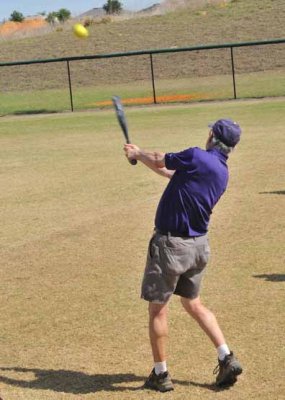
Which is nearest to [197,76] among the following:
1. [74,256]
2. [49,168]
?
[49,168]

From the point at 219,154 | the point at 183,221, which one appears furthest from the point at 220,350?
the point at 219,154

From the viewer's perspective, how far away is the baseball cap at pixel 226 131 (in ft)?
17.4

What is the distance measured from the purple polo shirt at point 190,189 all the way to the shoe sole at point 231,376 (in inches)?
37.7

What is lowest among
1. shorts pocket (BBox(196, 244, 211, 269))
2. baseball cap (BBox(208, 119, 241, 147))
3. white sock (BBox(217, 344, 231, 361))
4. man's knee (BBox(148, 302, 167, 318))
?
white sock (BBox(217, 344, 231, 361))

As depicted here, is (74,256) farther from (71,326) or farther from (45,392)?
(45,392)

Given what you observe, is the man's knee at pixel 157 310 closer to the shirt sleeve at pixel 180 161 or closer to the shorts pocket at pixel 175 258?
the shorts pocket at pixel 175 258

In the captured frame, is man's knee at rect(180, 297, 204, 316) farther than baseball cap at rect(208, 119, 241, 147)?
Yes

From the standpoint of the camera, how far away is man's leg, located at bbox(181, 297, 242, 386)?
5.41 meters

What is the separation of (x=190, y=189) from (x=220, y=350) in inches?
45.2

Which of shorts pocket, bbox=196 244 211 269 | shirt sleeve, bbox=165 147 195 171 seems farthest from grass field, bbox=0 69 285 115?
shirt sleeve, bbox=165 147 195 171

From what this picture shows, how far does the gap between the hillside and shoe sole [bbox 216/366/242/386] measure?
4814 centimetres

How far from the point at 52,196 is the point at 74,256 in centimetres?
420

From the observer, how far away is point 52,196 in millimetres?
13414

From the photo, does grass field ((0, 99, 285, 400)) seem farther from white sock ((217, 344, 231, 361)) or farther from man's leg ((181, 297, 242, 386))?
white sock ((217, 344, 231, 361))
